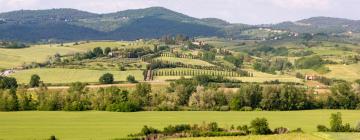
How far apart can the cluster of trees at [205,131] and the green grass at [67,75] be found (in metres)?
75.6

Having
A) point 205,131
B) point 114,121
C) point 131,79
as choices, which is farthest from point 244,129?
point 131,79

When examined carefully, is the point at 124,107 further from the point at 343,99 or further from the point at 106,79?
the point at 343,99

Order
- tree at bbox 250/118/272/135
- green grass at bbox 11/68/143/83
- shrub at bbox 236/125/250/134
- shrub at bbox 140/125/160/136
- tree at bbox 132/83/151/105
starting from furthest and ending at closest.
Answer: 1. green grass at bbox 11/68/143/83
2. tree at bbox 132/83/151/105
3. shrub at bbox 236/125/250/134
4. tree at bbox 250/118/272/135
5. shrub at bbox 140/125/160/136

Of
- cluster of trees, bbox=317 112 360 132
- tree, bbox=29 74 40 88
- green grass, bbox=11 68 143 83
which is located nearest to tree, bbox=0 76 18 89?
tree, bbox=29 74 40 88

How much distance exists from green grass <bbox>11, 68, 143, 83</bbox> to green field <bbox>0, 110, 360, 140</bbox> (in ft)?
160

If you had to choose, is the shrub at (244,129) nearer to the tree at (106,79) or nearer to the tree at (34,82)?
the tree at (106,79)

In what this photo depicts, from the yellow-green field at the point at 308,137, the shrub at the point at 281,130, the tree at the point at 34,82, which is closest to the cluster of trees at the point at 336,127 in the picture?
the yellow-green field at the point at 308,137

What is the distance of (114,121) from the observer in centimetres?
9675

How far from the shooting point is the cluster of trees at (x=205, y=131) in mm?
80375

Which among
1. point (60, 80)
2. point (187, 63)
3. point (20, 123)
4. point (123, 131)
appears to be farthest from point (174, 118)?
point (187, 63)

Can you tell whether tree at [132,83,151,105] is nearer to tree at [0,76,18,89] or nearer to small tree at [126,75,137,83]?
small tree at [126,75,137,83]

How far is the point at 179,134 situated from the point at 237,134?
8.35 meters

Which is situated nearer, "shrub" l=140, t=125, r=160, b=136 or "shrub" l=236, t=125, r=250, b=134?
"shrub" l=140, t=125, r=160, b=136

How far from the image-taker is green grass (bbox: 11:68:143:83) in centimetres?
15700
